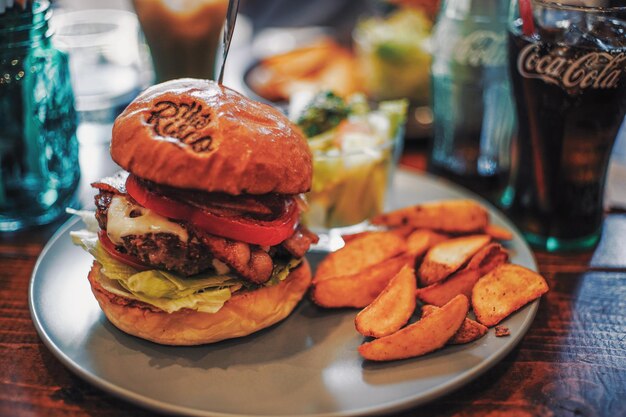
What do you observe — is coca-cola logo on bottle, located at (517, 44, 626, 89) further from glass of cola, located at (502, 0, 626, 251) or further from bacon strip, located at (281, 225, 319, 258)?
bacon strip, located at (281, 225, 319, 258)

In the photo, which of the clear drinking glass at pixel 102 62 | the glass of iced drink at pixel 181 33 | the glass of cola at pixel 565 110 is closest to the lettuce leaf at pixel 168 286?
the glass of cola at pixel 565 110

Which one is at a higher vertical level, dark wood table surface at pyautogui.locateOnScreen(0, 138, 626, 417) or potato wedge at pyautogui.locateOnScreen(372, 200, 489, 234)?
potato wedge at pyautogui.locateOnScreen(372, 200, 489, 234)

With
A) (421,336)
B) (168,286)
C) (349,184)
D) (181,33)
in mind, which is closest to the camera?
(421,336)

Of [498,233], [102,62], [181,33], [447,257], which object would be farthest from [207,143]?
[102,62]

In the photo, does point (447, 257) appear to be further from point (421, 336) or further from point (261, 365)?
point (261, 365)

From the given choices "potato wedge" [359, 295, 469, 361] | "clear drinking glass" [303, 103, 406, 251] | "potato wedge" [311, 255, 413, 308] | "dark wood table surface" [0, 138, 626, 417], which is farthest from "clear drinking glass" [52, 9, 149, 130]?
"potato wedge" [359, 295, 469, 361]

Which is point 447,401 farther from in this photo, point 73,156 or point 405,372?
point 73,156
